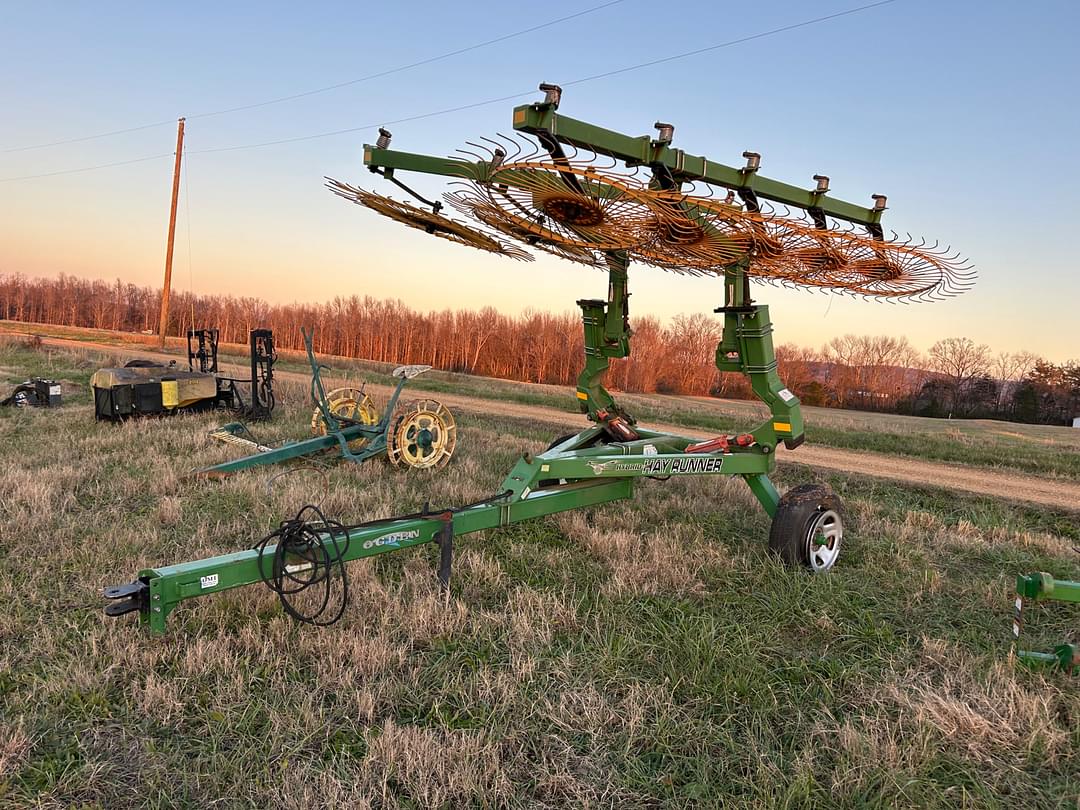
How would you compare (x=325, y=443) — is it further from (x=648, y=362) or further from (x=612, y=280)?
(x=648, y=362)

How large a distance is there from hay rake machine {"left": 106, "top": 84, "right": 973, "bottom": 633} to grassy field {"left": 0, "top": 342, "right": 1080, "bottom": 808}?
41cm

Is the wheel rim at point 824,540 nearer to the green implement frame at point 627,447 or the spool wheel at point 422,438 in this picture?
the green implement frame at point 627,447

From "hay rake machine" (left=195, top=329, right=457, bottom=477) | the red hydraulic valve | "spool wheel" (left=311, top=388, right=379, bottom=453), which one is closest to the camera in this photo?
the red hydraulic valve

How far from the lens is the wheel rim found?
220 inches

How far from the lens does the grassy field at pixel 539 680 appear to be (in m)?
2.83

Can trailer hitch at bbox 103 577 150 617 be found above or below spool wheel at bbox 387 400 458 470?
below

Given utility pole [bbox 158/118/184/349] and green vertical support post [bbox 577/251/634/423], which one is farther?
utility pole [bbox 158/118/184/349]

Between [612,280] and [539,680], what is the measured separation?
14.2 ft

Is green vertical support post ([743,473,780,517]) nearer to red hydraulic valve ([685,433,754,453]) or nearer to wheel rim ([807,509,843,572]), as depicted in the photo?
red hydraulic valve ([685,433,754,453])

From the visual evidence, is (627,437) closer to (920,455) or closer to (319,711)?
(319,711)

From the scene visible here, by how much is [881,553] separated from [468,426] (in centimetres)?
931

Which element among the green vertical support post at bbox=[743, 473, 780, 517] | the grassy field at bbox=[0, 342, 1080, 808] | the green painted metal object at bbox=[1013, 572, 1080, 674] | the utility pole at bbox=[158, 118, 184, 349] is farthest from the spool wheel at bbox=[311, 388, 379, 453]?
the utility pole at bbox=[158, 118, 184, 349]

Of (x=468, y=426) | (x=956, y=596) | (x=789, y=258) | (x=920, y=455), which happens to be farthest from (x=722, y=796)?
(x=920, y=455)

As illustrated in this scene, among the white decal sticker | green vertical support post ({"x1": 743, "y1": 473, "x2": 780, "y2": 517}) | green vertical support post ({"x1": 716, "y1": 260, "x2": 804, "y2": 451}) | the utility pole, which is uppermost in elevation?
the utility pole
